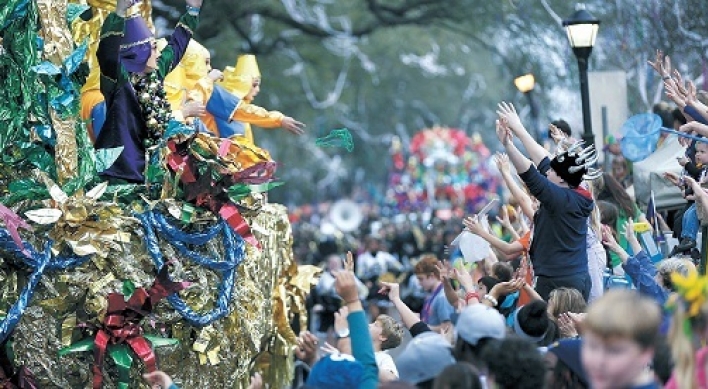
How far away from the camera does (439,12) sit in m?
31.2

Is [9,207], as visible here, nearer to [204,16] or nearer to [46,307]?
[46,307]

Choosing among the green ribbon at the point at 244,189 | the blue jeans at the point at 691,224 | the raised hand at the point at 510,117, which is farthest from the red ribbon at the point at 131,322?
the blue jeans at the point at 691,224

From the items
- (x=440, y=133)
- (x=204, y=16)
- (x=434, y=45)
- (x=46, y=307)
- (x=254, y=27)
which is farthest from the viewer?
(x=434, y=45)

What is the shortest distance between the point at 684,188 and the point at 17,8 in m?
4.69

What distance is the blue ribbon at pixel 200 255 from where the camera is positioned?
33.5 feet

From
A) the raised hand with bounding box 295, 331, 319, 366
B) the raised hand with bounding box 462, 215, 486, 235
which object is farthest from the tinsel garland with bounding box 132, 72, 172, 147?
the raised hand with bounding box 295, 331, 319, 366

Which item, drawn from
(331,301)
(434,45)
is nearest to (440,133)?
(434,45)

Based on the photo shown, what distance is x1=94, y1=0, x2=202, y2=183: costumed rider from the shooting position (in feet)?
35.0

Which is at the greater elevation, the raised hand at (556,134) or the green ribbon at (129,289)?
the green ribbon at (129,289)

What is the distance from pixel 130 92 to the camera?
35.3 ft

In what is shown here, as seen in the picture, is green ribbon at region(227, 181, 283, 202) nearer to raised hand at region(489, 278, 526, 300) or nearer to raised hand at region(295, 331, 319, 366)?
raised hand at region(489, 278, 526, 300)

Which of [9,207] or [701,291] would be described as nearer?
[701,291]

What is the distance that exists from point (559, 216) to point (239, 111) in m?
4.03

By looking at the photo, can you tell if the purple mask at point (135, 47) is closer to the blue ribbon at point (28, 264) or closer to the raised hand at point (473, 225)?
the blue ribbon at point (28, 264)
